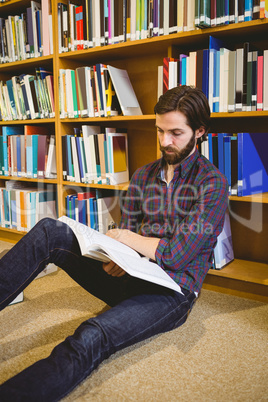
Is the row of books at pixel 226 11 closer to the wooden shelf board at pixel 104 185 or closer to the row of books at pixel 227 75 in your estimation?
the row of books at pixel 227 75

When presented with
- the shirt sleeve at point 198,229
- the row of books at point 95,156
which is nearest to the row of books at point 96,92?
the row of books at point 95,156

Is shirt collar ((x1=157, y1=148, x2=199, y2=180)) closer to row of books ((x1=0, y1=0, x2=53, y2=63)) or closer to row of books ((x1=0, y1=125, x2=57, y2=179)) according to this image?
row of books ((x1=0, y1=125, x2=57, y2=179))

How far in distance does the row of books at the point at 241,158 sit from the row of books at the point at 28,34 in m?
1.23

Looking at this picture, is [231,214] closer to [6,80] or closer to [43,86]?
[43,86]

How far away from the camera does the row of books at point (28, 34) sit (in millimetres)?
2181

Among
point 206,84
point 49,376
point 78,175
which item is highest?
point 206,84

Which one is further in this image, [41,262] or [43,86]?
[43,86]

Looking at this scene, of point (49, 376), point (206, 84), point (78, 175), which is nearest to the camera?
point (49, 376)

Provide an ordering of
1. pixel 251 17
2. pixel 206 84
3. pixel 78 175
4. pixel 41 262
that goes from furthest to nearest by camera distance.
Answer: pixel 78 175 → pixel 206 84 → pixel 251 17 → pixel 41 262

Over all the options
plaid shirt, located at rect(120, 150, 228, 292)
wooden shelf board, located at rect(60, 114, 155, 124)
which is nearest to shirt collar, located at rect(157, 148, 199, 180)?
plaid shirt, located at rect(120, 150, 228, 292)

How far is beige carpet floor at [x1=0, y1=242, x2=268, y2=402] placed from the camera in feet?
3.45

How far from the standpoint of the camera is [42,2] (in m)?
2.16

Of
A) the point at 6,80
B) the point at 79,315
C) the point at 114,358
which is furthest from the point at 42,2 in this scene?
the point at 114,358

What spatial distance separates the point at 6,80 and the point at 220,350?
242cm
